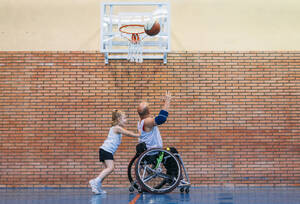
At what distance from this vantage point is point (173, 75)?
9.00 metres

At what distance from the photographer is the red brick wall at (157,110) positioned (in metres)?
8.75

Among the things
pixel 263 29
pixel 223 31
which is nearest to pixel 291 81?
pixel 263 29

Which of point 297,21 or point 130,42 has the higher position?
point 297,21

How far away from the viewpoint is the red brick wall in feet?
28.7

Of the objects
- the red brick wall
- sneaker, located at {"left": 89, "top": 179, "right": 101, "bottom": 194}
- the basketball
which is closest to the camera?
sneaker, located at {"left": 89, "top": 179, "right": 101, "bottom": 194}

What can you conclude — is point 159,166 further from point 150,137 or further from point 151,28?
point 151,28

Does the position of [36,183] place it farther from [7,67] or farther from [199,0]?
[199,0]

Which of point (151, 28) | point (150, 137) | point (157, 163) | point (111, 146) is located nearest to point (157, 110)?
point (151, 28)

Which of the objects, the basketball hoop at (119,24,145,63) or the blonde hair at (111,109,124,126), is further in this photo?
the basketball hoop at (119,24,145,63)

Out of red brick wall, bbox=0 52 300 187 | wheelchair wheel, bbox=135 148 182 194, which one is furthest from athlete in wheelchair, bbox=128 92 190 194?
red brick wall, bbox=0 52 300 187

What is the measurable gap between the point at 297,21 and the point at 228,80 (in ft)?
7.19

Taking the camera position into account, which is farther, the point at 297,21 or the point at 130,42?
the point at 297,21

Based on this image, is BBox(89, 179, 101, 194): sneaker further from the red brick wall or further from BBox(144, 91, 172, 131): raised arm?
the red brick wall

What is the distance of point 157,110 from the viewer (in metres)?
8.92
